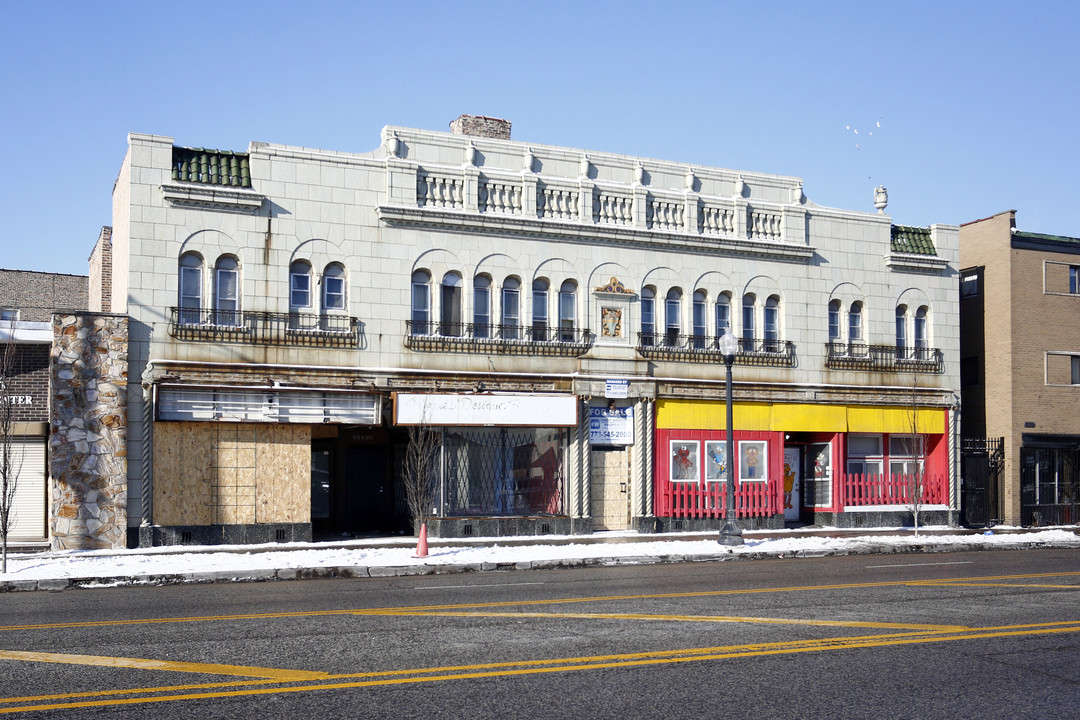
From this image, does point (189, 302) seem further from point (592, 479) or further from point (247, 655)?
point (247, 655)

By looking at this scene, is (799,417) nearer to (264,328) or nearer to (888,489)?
(888,489)

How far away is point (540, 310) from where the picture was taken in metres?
27.9

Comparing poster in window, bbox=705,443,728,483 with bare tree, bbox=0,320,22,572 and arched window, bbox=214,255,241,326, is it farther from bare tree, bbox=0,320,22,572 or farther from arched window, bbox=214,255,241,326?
bare tree, bbox=0,320,22,572

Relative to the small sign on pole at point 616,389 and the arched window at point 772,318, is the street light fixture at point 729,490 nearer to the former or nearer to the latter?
the small sign on pole at point 616,389

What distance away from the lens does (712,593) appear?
46.7ft

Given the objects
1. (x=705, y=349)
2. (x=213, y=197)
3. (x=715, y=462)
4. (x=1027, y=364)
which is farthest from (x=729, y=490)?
(x=1027, y=364)

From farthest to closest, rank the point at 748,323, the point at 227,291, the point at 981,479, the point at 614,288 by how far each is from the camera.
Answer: the point at 981,479
the point at 748,323
the point at 614,288
the point at 227,291

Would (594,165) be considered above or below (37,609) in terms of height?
above

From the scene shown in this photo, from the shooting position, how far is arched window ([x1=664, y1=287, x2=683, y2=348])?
95.9 feet

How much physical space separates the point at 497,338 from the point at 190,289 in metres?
7.52

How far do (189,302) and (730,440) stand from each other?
1268cm

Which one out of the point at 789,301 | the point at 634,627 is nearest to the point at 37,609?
the point at 634,627

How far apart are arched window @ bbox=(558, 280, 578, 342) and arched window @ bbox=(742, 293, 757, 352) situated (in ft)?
17.2

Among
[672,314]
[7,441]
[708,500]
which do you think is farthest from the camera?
[672,314]
